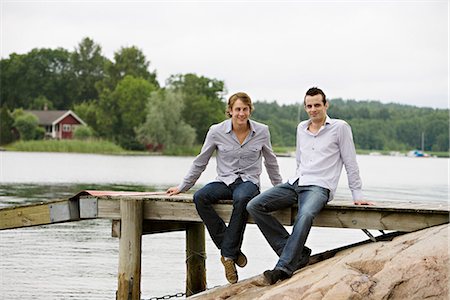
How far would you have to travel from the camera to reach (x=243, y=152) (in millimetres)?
9469

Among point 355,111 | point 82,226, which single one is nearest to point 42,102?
point 355,111

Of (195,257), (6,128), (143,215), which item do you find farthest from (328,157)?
(6,128)

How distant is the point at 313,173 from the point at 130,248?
88.2 inches

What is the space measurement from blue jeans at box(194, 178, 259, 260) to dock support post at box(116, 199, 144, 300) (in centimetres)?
79

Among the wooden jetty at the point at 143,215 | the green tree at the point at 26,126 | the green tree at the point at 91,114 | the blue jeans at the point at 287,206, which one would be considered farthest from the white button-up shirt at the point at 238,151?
the green tree at the point at 91,114

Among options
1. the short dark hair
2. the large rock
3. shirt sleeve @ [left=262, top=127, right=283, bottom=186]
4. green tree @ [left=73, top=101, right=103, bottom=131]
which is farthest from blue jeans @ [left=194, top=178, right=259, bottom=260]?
green tree @ [left=73, top=101, right=103, bottom=131]

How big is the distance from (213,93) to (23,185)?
76301 mm

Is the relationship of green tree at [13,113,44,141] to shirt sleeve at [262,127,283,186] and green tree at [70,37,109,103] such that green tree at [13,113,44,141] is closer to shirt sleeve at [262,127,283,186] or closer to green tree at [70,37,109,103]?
green tree at [70,37,109,103]

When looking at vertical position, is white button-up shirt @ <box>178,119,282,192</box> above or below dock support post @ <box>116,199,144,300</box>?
above

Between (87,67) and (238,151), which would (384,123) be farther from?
(238,151)

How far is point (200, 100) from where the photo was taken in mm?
103250

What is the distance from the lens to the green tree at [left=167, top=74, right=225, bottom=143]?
102 meters

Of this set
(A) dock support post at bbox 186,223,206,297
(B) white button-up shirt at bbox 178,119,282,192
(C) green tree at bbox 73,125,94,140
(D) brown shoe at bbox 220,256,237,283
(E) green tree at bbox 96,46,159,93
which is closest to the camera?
(D) brown shoe at bbox 220,256,237,283

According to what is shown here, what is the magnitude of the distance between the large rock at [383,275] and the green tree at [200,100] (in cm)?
9001
